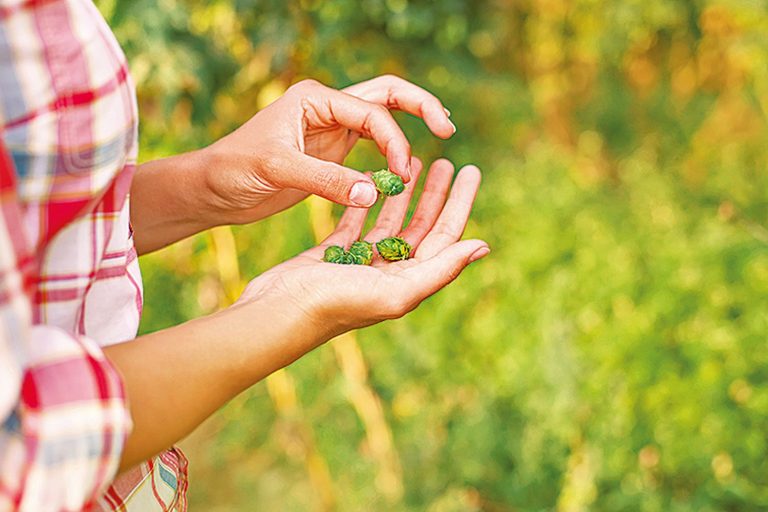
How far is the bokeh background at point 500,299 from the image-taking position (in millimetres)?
2133

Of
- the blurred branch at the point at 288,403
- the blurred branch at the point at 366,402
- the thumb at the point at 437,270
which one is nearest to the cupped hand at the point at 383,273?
the thumb at the point at 437,270

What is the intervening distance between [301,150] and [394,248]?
0.19 m

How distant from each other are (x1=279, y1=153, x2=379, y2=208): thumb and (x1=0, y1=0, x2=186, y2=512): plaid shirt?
13.9 inches

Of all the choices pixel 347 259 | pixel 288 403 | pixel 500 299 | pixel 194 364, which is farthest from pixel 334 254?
pixel 288 403

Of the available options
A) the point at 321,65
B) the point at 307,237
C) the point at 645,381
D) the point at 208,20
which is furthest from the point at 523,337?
the point at 208,20

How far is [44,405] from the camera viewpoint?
691 millimetres

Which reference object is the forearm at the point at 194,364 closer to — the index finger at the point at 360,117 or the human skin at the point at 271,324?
the human skin at the point at 271,324

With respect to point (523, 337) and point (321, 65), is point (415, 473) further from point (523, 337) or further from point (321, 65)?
point (321, 65)

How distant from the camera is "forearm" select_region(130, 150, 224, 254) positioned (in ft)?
4.03

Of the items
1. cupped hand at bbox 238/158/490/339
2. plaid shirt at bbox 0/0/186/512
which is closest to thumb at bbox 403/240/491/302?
cupped hand at bbox 238/158/490/339

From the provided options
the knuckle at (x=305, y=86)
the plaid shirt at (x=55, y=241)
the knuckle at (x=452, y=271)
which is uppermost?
the plaid shirt at (x=55, y=241)

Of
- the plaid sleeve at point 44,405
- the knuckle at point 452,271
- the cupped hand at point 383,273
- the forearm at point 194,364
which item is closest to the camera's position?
the plaid sleeve at point 44,405

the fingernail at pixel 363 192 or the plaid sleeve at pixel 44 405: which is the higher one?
the plaid sleeve at pixel 44 405

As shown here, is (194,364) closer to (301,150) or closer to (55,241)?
(55,241)
